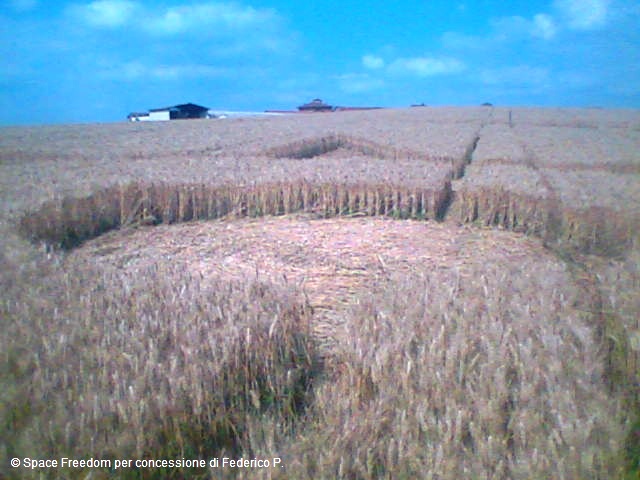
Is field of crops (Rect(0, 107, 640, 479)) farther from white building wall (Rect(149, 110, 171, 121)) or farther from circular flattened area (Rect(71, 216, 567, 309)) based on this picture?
white building wall (Rect(149, 110, 171, 121))

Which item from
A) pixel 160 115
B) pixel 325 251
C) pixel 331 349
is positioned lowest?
pixel 331 349

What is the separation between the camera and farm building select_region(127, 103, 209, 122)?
40.2 m

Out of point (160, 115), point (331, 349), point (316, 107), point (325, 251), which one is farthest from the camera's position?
point (316, 107)

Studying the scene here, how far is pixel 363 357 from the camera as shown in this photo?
7.60ft

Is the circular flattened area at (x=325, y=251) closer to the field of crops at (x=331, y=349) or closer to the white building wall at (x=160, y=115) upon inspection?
the field of crops at (x=331, y=349)

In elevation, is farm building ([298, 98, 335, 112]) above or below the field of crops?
above

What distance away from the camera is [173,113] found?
133ft

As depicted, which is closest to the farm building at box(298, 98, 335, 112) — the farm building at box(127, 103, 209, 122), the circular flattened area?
the farm building at box(127, 103, 209, 122)

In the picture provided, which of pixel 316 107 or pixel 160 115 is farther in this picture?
pixel 316 107

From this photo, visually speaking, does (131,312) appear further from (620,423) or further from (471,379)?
(620,423)

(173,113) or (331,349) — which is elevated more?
(173,113)

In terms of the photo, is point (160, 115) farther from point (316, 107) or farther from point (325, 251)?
point (325, 251)

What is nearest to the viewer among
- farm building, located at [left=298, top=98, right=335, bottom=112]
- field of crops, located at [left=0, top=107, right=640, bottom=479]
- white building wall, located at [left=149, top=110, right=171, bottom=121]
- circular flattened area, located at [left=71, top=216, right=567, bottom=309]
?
field of crops, located at [left=0, top=107, right=640, bottom=479]

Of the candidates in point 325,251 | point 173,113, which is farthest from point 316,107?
point 325,251
